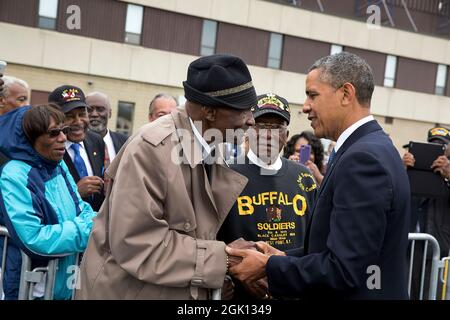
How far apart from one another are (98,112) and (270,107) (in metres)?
2.62

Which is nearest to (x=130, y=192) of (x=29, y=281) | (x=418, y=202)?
(x=29, y=281)

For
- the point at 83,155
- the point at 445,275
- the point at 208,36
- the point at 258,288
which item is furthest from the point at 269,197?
the point at 208,36

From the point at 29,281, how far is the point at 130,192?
1468mm

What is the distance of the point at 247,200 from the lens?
2.90m

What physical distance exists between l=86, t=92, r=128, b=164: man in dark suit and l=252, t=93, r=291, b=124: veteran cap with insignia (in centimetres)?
206

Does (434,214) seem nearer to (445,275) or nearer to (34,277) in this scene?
(445,275)

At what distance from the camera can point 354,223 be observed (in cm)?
200

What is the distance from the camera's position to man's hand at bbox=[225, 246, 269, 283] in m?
2.29

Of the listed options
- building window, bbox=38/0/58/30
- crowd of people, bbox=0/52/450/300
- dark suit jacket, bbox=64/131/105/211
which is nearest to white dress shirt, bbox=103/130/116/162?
dark suit jacket, bbox=64/131/105/211

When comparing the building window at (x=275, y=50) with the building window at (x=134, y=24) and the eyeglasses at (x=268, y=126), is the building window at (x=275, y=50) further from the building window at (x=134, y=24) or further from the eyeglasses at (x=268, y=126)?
the eyeglasses at (x=268, y=126)

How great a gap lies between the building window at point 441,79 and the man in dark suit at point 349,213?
25.6 m

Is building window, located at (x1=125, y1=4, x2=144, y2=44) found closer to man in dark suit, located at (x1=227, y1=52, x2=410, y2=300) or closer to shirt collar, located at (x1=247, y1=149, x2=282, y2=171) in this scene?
shirt collar, located at (x1=247, y1=149, x2=282, y2=171)

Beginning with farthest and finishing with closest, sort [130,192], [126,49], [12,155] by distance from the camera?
[126,49] → [12,155] → [130,192]
